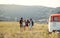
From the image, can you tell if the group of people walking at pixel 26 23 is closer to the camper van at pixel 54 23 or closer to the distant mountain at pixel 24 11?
the distant mountain at pixel 24 11

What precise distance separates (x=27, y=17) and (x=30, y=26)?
0.48ft

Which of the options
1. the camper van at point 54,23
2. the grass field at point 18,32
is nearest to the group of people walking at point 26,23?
the grass field at point 18,32

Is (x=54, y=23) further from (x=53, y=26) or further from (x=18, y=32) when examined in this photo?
(x=18, y=32)

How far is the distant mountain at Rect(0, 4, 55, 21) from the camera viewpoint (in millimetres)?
2996

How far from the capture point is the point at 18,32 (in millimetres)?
2986

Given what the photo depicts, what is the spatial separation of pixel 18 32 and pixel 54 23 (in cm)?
58

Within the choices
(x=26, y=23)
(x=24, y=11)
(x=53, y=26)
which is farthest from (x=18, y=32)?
(x=53, y=26)

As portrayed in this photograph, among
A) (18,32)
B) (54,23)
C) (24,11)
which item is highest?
(24,11)

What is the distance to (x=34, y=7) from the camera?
120 inches

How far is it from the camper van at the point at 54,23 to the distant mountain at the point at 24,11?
89 millimetres

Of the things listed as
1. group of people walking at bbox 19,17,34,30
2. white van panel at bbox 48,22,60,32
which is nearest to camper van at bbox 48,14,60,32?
white van panel at bbox 48,22,60,32

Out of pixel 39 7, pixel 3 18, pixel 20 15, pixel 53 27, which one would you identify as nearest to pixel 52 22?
pixel 53 27

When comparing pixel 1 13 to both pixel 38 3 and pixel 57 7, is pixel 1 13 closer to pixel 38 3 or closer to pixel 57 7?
pixel 38 3

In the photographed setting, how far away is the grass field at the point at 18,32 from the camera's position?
2.95 meters
